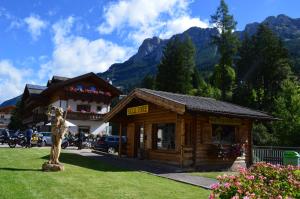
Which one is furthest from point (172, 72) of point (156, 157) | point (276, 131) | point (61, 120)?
point (61, 120)

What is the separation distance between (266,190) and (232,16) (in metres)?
52.3

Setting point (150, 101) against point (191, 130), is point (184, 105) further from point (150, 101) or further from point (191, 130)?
point (150, 101)

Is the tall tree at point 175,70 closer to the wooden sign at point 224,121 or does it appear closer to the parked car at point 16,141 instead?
the parked car at point 16,141

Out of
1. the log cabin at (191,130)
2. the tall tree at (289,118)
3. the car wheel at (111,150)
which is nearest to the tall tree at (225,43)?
the tall tree at (289,118)

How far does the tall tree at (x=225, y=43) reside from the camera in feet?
180

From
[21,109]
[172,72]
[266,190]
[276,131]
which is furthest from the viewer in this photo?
[21,109]

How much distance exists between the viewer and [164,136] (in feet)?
67.2

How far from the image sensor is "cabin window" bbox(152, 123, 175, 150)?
19.8 metres

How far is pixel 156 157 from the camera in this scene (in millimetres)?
20438

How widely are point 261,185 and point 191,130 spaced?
12.6 meters

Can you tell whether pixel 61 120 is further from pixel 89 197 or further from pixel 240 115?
pixel 240 115

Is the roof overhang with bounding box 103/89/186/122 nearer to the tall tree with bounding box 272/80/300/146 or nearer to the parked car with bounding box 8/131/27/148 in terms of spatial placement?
the parked car with bounding box 8/131/27/148

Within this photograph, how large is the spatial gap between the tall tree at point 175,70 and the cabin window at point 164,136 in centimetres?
4145

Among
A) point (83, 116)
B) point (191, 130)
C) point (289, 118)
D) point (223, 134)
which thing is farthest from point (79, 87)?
point (191, 130)
